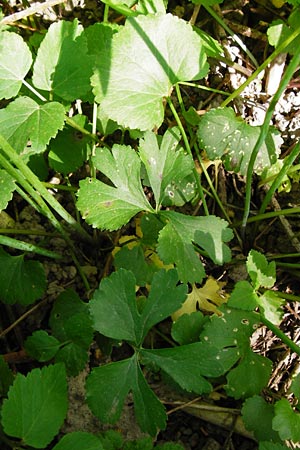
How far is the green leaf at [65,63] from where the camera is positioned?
1427mm

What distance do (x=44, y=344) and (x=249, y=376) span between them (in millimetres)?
570

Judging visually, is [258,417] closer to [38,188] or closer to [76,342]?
[76,342]

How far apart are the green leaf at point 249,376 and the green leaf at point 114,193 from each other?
497mm

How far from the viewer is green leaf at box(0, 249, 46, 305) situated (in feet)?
4.91

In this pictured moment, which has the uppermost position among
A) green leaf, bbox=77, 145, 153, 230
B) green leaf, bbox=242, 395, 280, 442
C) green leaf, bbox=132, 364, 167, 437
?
green leaf, bbox=77, 145, 153, 230

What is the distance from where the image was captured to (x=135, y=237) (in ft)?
5.26

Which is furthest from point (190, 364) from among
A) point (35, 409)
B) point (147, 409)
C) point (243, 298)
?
point (35, 409)

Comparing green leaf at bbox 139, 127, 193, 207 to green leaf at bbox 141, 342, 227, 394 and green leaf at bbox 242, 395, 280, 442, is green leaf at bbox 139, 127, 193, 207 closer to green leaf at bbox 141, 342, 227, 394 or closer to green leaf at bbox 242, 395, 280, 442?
green leaf at bbox 141, 342, 227, 394

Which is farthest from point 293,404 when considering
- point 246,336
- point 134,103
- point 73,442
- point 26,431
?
point 134,103

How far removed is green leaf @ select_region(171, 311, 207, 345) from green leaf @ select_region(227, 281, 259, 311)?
10cm

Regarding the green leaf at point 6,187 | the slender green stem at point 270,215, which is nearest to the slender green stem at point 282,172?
the slender green stem at point 270,215

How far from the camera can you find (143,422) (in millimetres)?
1267

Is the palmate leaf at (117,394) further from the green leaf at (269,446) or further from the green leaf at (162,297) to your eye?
the green leaf at (269,446)

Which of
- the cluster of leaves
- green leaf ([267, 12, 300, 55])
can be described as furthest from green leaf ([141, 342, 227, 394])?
green leaf ([267, 12, 300, 55])
